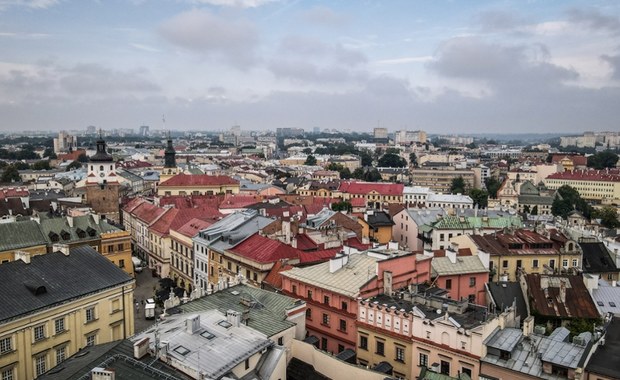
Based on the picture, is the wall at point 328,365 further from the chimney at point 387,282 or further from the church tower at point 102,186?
the church tower at point 102,186

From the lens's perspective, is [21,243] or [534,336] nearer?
[534,336]

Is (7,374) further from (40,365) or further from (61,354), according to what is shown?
(61,354)

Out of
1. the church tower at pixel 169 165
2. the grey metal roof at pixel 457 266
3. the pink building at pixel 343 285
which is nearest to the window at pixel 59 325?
the pink building at pixel 343 285

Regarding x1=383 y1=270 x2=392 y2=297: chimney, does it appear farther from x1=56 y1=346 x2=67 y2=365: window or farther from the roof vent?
the roof vent

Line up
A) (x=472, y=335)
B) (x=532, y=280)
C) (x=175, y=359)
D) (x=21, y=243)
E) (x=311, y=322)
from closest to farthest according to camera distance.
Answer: (x=175, y=359) < (x=472, y=335) < (x=311, y=322) < (x=532, y=280) < (x=21, y=243)

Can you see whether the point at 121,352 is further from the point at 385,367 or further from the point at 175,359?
the point at 385,367

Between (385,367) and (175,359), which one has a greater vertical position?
(175,359)

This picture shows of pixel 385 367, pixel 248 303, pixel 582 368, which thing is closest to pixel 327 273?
pixel 248 303
